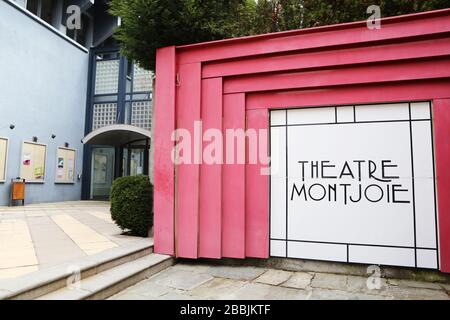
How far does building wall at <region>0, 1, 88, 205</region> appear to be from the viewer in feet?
35.8

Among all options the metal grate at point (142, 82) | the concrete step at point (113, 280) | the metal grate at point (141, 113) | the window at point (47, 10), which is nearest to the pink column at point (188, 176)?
the concrete step at point (113, 280)

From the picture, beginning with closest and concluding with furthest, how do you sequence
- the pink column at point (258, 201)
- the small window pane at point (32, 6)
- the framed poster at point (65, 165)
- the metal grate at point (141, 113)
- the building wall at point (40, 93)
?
1. the pink column at point (258, 201)
2. the building wall at point (40, 93)
3. the small window pane at point (32, 6)
4. the framed poster at point (65, 165)
5. the metal grate at point (141, 113)

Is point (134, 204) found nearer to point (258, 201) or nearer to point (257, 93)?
point (258, 201)

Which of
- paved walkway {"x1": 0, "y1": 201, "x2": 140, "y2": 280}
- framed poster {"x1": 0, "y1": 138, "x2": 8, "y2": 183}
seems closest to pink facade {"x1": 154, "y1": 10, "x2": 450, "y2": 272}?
paved walkway {"x1": 0, "y1": 201, "x2": 140, "y2": 280}

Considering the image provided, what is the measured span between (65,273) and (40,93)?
36.4ft

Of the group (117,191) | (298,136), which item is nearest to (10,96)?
(117,191)

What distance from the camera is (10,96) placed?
11.0 metres

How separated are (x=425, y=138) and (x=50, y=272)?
448 centimetres

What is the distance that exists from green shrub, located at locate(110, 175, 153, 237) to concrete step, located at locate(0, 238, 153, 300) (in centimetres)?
78

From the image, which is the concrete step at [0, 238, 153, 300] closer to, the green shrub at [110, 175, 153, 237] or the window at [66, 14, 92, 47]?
the green shrub at [110, 175, 153, 237]

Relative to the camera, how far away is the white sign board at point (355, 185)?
13.2ft

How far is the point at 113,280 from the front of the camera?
3.55 meters

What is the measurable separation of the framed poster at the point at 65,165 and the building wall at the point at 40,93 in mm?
199

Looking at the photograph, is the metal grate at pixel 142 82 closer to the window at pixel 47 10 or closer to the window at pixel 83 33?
the window at pixel 83 33
